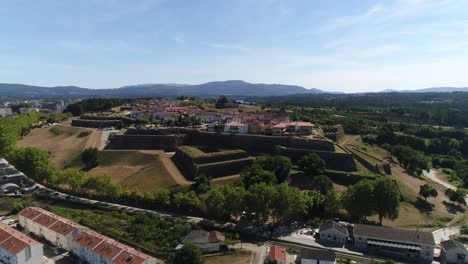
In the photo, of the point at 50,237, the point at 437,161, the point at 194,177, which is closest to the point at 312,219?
the point at 194,177

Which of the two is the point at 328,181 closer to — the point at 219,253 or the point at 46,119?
the point at 219,253

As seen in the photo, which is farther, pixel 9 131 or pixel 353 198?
pixel 9 131

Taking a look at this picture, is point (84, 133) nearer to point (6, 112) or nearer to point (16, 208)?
point (16, 208)

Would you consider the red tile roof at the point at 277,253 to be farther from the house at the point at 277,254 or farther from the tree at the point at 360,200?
the tree at the point at 360,200

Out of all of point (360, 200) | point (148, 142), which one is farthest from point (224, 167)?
point (360, 200)

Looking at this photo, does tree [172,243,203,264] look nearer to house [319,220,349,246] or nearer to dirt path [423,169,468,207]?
house [319,220,349,246]

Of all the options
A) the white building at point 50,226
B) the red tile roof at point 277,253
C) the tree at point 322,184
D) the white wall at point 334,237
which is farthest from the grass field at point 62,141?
the white wall at point 334,237
